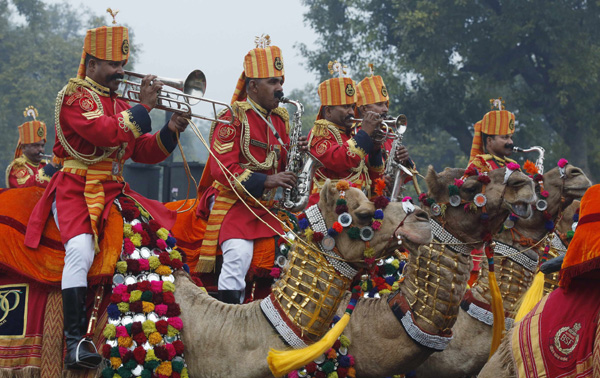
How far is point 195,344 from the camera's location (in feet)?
17.9

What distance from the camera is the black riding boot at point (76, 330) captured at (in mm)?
5320

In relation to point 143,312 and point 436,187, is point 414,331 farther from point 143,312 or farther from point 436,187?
point 143,312

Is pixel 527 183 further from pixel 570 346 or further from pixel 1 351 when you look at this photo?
pixel 1 351

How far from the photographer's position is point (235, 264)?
6.71m

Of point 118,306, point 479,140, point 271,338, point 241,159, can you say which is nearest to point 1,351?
point 118,306

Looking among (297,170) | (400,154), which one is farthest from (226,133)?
(400,154)

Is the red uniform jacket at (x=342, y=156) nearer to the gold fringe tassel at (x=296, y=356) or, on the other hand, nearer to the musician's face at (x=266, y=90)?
the musician's face at (x=266, y=90)

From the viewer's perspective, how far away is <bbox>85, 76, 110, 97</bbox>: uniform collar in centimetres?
612

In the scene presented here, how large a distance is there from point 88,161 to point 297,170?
2069 millimetres

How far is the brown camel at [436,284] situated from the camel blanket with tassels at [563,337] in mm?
1300

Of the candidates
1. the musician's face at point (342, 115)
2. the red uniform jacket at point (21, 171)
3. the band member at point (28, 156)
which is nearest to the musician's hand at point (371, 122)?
the musician's face at point (342, 115)

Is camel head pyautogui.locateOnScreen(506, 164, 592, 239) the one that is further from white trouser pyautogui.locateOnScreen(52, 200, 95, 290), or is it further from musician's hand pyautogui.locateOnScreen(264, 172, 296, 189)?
white trouser pyautogui.locateOnScreen(52, 200, 95, 290)

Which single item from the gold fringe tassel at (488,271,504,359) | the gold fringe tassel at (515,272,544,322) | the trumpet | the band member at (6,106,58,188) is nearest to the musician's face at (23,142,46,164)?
the band member at (6,106,58,188)

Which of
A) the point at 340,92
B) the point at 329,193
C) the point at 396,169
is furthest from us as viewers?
the point at 340,92
